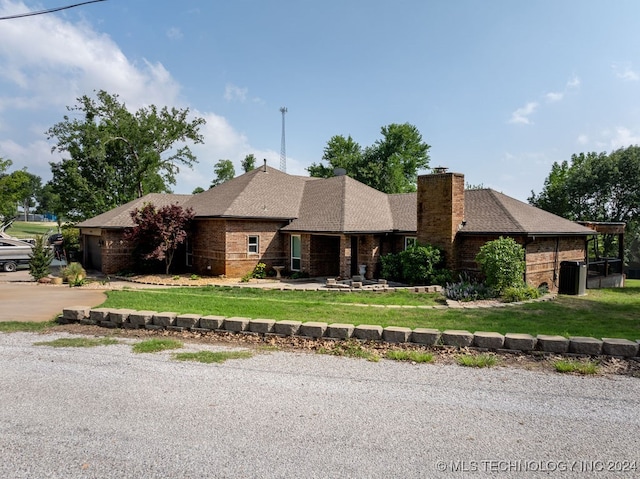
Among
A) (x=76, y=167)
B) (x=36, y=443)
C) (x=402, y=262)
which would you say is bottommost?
(x=36, y=443)

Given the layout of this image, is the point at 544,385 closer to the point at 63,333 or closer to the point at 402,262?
the point at 63,333

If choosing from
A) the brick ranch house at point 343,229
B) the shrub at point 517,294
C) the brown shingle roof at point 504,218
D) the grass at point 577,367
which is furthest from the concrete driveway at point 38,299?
the brown shingle roof at point 504,218

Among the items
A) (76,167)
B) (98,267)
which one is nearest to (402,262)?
(98,267)

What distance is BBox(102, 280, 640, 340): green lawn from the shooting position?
9078 mm

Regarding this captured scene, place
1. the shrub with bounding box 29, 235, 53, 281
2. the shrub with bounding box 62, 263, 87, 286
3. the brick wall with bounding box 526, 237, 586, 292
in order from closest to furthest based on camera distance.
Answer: the shrub with bounding box 62, 263, 87, 286
the brick wall with bounding box 526, 237, 586, 292
the shrub with bounding box 29, 235, 53, 281

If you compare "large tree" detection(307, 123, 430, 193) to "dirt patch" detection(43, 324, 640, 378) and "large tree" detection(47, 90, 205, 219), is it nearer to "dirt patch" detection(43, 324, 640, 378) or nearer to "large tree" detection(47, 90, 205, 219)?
"large tree" detection(47, 90, 205, 219)

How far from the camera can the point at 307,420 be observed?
4898 mm

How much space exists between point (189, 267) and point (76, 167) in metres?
19.8

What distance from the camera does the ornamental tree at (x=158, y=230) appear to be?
19.8 m

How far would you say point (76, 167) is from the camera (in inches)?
1394

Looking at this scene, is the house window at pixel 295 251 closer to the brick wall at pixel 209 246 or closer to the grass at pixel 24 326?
the brick wall at pixel 209 246

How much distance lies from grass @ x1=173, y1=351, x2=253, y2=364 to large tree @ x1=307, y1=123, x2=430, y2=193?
44.3 metres

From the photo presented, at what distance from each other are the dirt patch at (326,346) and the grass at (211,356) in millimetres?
420

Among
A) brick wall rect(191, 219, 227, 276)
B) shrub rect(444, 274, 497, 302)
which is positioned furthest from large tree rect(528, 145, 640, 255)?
brick wall rect(191, 219, 227, 276)
